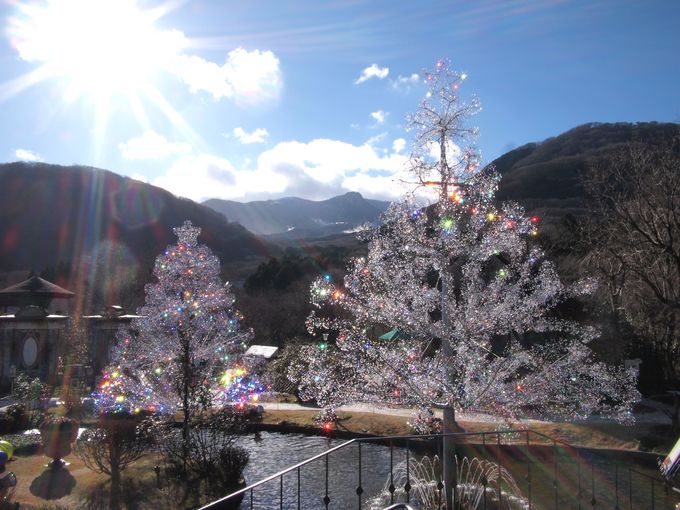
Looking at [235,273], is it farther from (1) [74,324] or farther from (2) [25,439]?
(2) [25,439]

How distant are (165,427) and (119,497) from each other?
220 centimetres

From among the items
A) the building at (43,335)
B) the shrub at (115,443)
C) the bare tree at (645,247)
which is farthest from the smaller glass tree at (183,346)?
the bare tree at (645,247)

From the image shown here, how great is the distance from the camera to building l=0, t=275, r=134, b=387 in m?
24.4

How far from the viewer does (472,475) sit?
40.5 feet

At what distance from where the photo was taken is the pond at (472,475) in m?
11.0

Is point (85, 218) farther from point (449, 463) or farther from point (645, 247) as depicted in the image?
point (449, 463)

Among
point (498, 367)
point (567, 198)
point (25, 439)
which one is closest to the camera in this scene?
point (498, 367)

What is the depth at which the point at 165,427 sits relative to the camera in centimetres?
1246

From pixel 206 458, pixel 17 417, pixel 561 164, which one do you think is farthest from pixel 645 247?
pixel 561 164

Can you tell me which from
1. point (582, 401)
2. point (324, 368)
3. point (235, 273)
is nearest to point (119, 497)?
point (324, 368)

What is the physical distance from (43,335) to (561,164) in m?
80.1

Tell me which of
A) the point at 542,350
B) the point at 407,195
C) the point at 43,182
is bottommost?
the point at 542,350

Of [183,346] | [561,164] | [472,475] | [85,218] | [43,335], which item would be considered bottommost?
[472,475]

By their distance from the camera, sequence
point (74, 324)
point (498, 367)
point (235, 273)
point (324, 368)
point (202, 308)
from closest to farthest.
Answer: point (498, 367)
point (324, 368)
point (202, 308)
point (74, 324)
point (235, 273)
